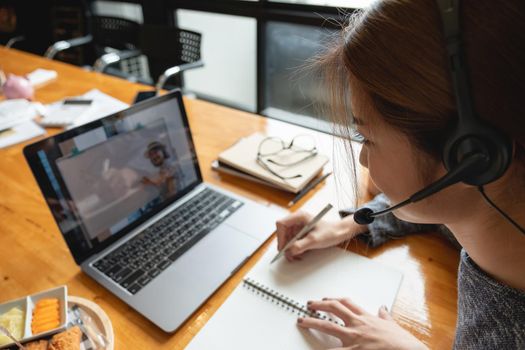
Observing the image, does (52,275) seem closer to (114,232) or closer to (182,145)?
(114,232)

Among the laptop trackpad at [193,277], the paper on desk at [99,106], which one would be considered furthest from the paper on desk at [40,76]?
the laptop trackpad at [193,277]

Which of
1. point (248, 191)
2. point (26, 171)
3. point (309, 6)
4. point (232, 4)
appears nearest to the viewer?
point (248, 191)

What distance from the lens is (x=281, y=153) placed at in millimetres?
1037

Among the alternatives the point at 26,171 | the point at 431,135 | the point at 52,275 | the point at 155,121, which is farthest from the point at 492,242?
the point at 26,171

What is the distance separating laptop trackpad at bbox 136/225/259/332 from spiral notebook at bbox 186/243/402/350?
44mm

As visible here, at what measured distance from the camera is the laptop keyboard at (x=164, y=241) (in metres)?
0.69

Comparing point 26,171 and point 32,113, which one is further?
point 32,113

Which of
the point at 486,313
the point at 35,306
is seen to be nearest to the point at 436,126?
the point at 486,313

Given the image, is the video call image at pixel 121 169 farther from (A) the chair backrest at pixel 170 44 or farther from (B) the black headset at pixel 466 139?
(A) the chair backrest at pixel 170 44

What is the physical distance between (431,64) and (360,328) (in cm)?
41

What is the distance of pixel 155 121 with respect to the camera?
79 cm

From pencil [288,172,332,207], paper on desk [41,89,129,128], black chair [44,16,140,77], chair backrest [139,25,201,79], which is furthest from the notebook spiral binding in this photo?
black chair [44,16,140,77]

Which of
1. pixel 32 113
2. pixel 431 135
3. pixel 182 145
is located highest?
pixel 431 135

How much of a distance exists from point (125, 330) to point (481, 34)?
2.15 feet
